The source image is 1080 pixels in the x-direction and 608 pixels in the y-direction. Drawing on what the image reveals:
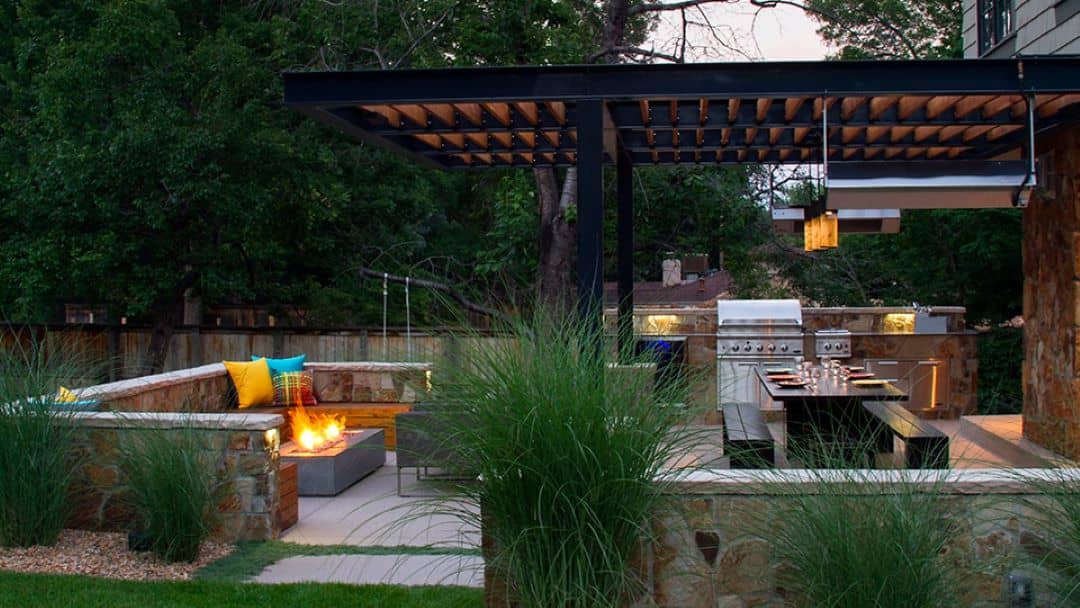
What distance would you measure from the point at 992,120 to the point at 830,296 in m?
11.7

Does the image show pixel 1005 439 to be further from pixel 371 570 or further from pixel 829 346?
pixel 371 570

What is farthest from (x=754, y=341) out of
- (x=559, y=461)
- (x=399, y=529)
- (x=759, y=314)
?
(x=559, y=461)

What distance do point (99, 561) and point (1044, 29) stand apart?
793 centimetres

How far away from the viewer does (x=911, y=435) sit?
560 centimetres

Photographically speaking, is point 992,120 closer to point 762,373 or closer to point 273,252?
point 762,373

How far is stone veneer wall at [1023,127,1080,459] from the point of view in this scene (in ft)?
22.8

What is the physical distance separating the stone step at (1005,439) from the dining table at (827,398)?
1.03 meters

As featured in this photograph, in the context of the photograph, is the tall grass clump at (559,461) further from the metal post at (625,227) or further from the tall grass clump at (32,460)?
the metal post at (625,227)

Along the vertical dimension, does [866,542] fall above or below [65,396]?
below

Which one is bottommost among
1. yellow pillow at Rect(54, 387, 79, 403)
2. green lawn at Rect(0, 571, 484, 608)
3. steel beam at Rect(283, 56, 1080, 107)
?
green lawn at Rect(0, 571, 484, 608)

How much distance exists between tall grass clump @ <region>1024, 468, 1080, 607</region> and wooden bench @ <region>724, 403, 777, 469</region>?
1191 millimetres

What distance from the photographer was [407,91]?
242 inches

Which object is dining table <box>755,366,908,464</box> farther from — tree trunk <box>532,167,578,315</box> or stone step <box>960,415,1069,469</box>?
tree trunk <box>532,167,578,315</box>

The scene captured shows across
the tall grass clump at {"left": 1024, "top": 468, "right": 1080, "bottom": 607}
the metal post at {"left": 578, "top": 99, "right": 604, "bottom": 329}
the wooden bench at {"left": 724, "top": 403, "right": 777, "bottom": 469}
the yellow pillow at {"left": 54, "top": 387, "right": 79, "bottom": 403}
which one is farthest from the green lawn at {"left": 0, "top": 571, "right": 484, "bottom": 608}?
the tall grass clump at {"left": 1024, "top": 468, "right": 1080, "bottom": 607}
